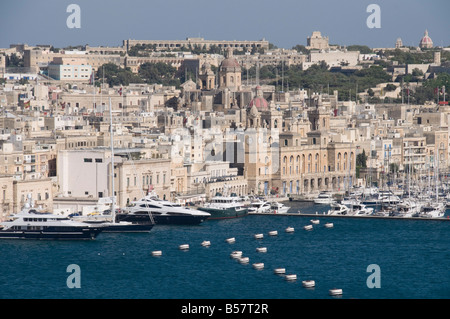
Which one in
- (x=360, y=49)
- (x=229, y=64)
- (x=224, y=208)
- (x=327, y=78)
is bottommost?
(x=224, y=208)

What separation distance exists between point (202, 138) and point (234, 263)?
72.4ft

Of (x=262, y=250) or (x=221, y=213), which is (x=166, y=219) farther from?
(x=262, y=250)

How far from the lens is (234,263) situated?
4919 centimetres

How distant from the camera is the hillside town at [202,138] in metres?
61.0

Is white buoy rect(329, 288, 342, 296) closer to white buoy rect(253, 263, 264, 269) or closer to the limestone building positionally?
white buoy rect(253, 263, 264, 269)

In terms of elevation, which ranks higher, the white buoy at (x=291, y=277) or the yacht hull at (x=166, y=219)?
the yacht hull at (x=166, y=219)

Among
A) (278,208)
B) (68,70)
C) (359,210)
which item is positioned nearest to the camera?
(359,210)

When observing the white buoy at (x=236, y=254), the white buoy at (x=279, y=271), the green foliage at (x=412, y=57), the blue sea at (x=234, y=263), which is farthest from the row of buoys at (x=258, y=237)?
the green foliage at (x=412, y=57)

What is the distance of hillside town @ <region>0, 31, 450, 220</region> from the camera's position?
200 ft

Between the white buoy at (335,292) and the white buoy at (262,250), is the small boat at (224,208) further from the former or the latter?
the white buoy at (335,292)

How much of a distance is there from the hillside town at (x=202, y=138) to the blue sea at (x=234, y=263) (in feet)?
14.4

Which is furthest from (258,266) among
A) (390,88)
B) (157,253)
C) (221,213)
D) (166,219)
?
(390,88)

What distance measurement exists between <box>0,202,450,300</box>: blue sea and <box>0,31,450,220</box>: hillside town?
4378 mm

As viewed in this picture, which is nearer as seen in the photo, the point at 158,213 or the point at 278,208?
the point at 158,213
